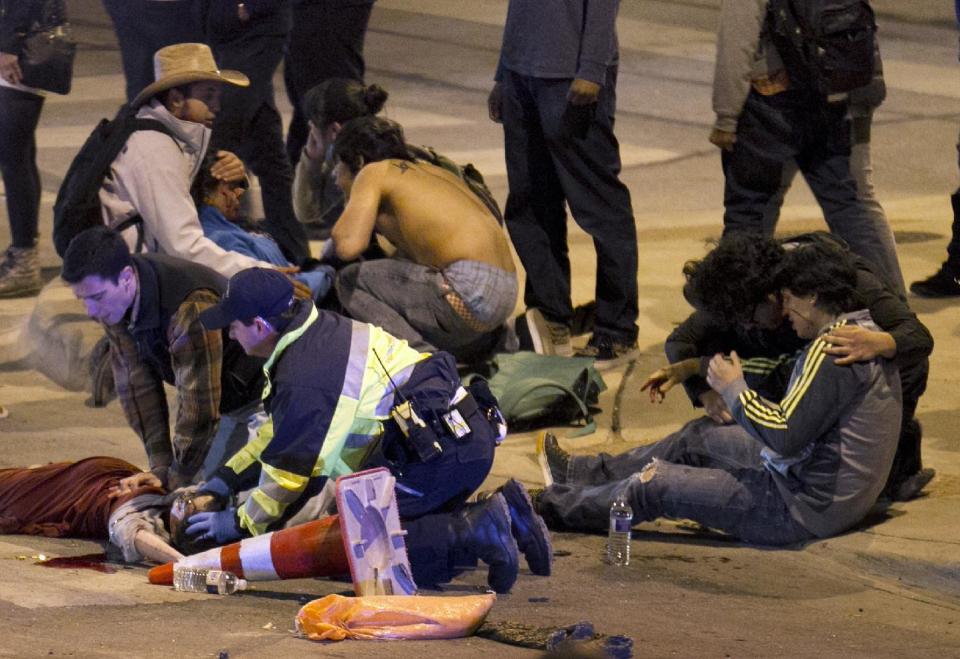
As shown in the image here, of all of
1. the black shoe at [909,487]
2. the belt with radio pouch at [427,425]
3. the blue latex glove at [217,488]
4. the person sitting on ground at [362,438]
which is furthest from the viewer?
the black shoe at [909,487]

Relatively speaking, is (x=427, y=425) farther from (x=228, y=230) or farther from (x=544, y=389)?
(x=228, y=230)

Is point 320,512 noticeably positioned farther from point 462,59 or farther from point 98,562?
point 462,59

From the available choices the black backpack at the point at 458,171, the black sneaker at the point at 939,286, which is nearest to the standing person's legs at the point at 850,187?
the black sneaker at the point at 939,286

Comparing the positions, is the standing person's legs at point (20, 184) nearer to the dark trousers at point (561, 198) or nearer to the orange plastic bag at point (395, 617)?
the dark trousers at point (561, 198)

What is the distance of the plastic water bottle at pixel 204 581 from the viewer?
527cm

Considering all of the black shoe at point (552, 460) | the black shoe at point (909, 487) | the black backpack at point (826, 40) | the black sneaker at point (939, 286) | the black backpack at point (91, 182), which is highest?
the black backpack at point (826, 40)

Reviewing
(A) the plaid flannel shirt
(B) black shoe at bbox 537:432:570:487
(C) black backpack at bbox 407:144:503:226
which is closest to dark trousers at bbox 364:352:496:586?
(A) the plaid flannel shirt

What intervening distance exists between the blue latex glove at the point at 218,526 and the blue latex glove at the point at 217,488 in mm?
102

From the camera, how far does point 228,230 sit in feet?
23.4

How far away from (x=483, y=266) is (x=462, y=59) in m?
8.20

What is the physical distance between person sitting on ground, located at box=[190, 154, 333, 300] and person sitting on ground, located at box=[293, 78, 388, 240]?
452mm

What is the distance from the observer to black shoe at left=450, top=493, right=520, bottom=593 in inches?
212

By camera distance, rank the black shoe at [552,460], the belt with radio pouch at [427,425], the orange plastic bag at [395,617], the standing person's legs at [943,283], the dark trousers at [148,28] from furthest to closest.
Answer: the dark trousers at [148,28] < the standing person's legs at [943,283] < the black shoe at [552,460] < the belt with radio pouch at [427,425] < the orange plastic bag at [395,617]

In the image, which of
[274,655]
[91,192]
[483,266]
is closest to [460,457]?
[274,655]
